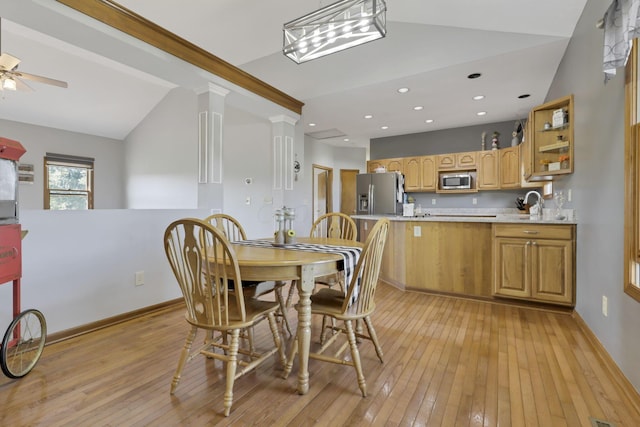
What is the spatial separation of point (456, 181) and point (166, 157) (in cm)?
544

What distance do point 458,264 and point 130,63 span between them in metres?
3.86

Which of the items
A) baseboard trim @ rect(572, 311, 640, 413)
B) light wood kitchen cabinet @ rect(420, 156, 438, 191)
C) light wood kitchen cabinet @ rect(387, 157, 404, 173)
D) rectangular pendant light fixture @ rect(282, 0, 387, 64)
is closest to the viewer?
baseboard trim @ rect(572, 311, 640, 413)

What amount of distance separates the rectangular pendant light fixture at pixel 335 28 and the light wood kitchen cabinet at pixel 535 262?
2250 millimetres

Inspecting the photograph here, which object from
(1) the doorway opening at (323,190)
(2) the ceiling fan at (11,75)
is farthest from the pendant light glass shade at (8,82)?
(1) the doorway opening at (323,190)

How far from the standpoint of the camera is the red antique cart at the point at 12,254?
65.5 inches

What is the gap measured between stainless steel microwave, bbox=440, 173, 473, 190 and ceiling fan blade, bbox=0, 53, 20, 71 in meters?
6.16

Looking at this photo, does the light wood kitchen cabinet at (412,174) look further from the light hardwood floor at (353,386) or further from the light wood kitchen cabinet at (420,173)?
the light hardwood floor at (353,386)

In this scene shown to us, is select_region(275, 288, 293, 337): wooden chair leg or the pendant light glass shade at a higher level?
the pendant light glass shade

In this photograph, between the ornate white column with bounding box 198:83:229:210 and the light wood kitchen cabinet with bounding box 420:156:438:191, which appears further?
the light wood kitchen cabinet with bounding box 420:156:438:191

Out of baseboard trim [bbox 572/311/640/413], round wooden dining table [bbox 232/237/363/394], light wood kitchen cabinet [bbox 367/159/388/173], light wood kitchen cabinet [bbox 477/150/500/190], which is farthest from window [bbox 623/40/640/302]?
light wood kitchen cabinet [bbox 367/159/388/173]

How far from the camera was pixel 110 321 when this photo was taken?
255 cm

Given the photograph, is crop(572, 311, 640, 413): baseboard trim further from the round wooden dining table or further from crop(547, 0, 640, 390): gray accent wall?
the round wooden dining table

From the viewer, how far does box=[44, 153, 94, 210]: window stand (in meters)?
5.64

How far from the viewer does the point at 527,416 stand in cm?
145
